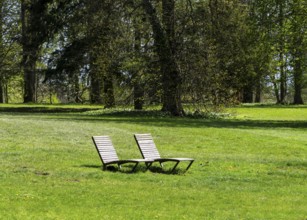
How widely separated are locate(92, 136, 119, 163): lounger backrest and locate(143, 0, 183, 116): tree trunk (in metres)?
19.4

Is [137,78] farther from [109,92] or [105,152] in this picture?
[105,152]

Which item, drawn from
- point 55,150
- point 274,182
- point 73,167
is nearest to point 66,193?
point 73,167

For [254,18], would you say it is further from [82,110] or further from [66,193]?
[66,193]

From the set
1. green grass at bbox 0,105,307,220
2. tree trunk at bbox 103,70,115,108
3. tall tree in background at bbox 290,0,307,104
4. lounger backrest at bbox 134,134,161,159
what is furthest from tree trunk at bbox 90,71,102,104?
lounger backrest at bbox 134,134,161,159

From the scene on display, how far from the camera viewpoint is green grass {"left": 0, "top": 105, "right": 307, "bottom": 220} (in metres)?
11.1

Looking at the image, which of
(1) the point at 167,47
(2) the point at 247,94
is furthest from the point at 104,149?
(2) the point at 247,94

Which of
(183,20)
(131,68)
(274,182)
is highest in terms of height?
(183,20)

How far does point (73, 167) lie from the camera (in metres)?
16.3

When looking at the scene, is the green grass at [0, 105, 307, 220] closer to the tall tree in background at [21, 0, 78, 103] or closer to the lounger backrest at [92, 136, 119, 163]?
the lounger backrest at [92, 136, 119, 163]

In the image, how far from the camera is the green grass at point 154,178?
1107cm

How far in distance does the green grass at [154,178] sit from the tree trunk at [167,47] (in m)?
9.00

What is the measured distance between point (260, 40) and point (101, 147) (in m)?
26.2

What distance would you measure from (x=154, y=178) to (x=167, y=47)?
71.4 ft

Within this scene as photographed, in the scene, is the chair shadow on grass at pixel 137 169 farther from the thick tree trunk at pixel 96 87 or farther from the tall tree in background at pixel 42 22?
A: the tall tree in background at pixel 42 22
